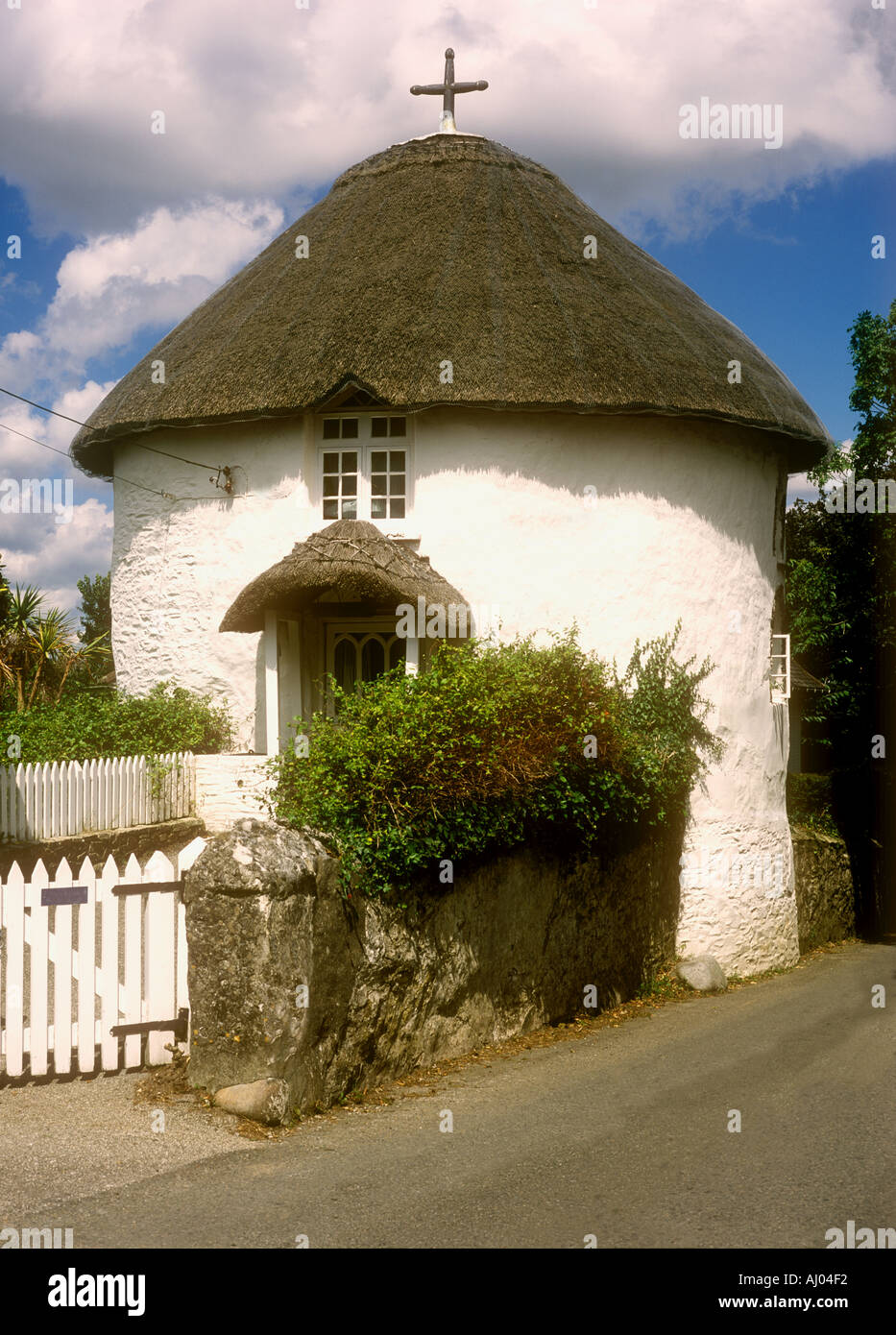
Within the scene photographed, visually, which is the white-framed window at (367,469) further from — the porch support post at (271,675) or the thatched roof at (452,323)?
the porch support post at (271,675)

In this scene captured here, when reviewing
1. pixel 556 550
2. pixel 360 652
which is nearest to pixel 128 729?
pixel 360 652

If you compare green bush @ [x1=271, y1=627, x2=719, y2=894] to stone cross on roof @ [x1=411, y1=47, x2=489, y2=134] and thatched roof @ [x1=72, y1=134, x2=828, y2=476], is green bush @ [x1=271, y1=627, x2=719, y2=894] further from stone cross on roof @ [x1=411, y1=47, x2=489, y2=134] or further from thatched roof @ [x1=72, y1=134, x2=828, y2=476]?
stone cross on roof @ [x1=411, y1=47, x2=489, y2=134]

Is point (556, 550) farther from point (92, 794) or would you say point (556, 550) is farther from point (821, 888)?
point (821, 888)

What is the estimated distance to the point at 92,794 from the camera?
14.0 m

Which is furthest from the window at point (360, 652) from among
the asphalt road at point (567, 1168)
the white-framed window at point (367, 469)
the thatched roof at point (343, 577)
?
the asphalt road at point (567, 1168)

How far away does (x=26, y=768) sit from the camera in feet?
43.9

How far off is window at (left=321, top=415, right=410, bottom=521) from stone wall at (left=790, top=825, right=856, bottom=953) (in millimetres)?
8318

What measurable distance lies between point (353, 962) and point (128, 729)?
788 centimetres

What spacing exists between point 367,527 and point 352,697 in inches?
189

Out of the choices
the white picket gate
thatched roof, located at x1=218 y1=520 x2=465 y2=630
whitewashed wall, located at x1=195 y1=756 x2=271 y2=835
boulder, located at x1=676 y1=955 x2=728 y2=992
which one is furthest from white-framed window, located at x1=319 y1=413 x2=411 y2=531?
the white picket gate

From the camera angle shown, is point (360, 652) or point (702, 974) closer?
point (702, 974)

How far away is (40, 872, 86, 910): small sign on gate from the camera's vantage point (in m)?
7.56

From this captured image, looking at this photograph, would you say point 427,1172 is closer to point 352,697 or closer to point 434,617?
point 352,697
